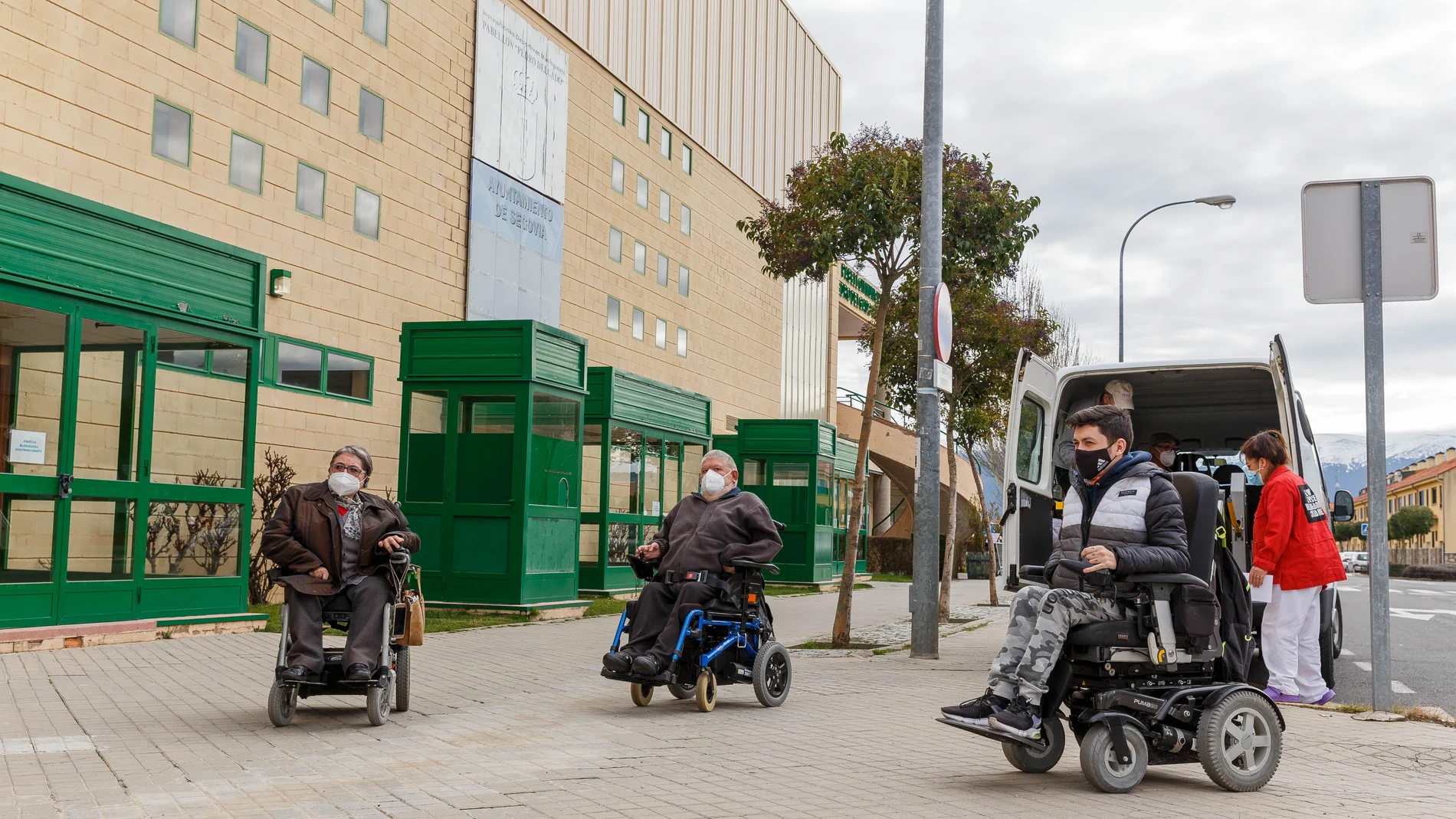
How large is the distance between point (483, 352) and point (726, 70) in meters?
20.5

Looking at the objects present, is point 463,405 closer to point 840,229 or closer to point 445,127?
point 840,229

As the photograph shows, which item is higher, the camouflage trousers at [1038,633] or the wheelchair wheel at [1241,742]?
the camouflage trousers at [1038,633]

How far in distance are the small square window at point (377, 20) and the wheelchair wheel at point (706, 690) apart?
1421cm

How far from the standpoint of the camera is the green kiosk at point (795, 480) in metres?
27.4

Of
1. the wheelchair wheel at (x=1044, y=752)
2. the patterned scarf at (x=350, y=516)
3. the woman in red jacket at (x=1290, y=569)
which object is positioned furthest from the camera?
the woman in red jacket at (x=1290, y=569)

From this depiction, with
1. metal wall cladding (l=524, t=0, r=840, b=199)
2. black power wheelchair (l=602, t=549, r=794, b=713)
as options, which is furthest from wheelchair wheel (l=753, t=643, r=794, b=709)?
metal wall cladding (l=524, t=0, r=840, b=199)

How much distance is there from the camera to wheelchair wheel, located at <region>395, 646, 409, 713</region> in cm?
783

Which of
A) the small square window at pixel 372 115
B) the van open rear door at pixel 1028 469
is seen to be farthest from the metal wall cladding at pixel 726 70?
the van open rear door at pixel 1028 469

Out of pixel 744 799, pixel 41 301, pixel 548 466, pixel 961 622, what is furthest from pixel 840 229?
pixel 744 799

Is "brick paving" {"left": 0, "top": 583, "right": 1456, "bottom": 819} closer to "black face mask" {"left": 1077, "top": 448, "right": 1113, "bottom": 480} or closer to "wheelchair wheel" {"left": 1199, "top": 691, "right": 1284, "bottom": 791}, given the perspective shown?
"wheelchair wheel" {"left": 1199, "top": 691, "right": 1284, "bottom": 791}

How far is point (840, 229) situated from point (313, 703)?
25.5 feet

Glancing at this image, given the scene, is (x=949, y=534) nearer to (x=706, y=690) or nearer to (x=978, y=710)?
(x=706, y=690)

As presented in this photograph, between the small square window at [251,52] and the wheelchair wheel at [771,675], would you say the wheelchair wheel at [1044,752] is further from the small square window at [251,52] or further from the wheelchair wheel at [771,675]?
the small square window at [251,52]

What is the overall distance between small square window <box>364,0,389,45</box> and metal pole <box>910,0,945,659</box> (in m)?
10.1
